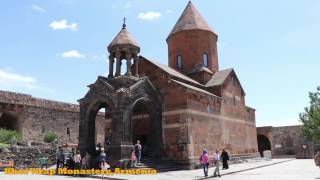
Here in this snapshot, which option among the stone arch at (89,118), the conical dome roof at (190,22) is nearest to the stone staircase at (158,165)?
the stone arch at (89,118)

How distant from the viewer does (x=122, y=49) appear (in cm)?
1725

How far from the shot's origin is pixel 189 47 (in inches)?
950

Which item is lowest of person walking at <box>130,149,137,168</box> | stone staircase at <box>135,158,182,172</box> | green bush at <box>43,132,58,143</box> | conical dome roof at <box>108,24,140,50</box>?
stone staircase at <box>135,158,182,172</box>

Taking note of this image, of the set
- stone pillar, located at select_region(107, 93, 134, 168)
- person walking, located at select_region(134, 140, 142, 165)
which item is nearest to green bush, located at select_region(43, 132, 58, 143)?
stone pillar, located at select_region(107, 93, 134, 168)

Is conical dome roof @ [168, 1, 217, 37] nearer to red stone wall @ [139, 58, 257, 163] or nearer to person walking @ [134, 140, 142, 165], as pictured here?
red stone wall @ [139, 58, 257, 163]

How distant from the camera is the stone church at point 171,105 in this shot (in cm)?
1641

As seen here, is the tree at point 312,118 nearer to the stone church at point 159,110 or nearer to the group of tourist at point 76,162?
the stone church at point 159,110

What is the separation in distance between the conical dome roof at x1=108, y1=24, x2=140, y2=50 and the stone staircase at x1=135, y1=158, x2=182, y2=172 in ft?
22.3

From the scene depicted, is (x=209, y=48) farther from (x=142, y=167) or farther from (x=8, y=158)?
(x=8, y=158)

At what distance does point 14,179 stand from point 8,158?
→ 823 centimetres

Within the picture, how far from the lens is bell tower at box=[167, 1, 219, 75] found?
79.2ft

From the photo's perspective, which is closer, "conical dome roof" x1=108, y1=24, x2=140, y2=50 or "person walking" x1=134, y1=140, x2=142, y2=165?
"person walking" x1=134, y1=140, x2=142, y2=165

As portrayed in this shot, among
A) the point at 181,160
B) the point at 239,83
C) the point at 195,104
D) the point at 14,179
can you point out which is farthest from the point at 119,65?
the point at 239,83

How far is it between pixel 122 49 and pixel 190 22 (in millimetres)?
9459
